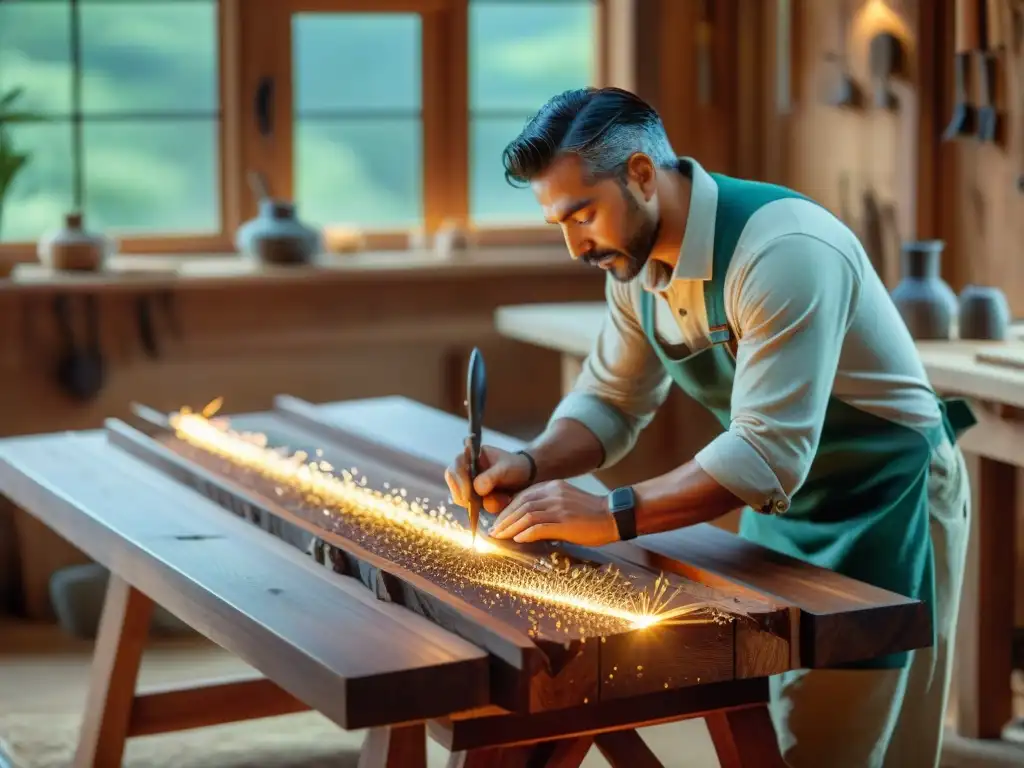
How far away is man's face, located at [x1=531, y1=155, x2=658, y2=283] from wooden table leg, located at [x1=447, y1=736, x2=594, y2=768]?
2.29 feet

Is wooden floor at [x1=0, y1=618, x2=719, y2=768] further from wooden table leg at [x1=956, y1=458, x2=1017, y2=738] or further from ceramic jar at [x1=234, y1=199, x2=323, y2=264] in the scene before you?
ceramic jar at [x1=234, y1=199, x2=323, y2=264]

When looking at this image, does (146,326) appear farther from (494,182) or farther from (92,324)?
(494,182)

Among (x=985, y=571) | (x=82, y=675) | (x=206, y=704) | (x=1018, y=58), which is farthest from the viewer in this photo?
(x=82, y=675)

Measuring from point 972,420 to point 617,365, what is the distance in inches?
25.1

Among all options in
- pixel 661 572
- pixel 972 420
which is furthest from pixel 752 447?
pixel 972 420

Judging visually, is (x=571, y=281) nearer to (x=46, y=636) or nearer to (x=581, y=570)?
(x=46, y=636)

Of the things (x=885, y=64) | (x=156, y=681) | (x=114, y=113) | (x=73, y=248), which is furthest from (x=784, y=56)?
(x=156, y=681)

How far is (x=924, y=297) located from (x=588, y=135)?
1.63 meters

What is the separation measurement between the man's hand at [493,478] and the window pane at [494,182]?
8.64ft

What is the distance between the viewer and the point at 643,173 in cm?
246

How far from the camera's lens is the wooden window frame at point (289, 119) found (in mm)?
4977

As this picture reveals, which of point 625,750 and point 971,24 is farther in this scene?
point 971,24

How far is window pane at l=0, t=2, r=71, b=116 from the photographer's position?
4.82 m

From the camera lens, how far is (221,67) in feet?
16.4
